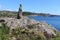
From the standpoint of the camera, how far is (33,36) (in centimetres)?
1395

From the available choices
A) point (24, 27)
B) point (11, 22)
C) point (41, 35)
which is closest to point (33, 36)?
point (41, 35)

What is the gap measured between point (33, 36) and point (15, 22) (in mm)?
2343

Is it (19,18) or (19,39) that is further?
(19,18)

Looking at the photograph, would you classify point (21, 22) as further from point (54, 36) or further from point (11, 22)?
point (54, 36)

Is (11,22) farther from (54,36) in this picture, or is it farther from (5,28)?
(54,36)

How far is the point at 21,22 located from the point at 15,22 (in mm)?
443

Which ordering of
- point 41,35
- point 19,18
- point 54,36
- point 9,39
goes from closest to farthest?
1. point 9,39
2. point 41,35
3. point 54,36
4. point 19,18

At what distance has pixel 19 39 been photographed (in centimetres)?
1327

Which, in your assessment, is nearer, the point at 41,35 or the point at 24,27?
the point at 41,35

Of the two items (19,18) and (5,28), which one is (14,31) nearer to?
(5,28)

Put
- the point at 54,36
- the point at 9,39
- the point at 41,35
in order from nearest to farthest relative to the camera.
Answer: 1. the point at 9,39
2. the point at 41,35
3. the point at 54,36

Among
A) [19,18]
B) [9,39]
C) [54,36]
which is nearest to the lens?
[9,39]

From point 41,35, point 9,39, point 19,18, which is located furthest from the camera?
point 19,18

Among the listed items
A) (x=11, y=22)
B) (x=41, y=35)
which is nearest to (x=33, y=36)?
(x=41, y=35)
